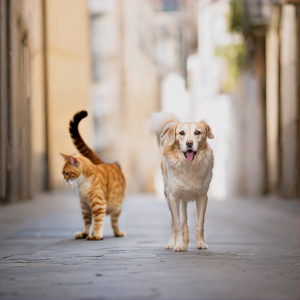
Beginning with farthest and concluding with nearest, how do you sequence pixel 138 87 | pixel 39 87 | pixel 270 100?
pixel 138 87 < pixel 270 100 < pixel 39 87

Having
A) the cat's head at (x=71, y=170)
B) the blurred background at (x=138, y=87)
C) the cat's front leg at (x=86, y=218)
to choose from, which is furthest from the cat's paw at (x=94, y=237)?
the blurred background at (x=138, y=87)

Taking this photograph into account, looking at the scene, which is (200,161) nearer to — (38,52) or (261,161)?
(38,52)

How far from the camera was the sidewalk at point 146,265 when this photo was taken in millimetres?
4234

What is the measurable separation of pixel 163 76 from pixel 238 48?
1903cm

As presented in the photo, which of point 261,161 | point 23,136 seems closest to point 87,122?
point 261,161

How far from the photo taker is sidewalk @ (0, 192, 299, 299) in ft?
13.9

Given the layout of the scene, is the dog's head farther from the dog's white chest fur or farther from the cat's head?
the cat's head

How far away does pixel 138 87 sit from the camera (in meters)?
39.0

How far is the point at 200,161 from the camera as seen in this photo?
6125 mm

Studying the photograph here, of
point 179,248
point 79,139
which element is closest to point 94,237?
point 79,139

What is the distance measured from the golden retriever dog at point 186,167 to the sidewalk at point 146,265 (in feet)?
0.82

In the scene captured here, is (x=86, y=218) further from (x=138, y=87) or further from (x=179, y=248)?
(x=138, y=87)

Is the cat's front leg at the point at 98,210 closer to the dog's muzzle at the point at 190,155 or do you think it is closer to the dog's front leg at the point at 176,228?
the dog's front leg at the point at 176,228

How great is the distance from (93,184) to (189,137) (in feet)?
5.85
